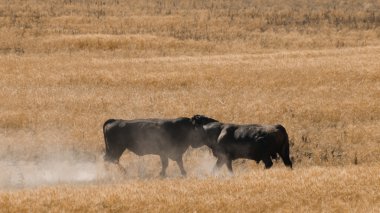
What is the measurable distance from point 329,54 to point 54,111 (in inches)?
815

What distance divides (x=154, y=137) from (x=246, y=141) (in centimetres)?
258

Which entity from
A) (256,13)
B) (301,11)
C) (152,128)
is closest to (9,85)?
(152,128)

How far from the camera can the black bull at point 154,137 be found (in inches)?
655

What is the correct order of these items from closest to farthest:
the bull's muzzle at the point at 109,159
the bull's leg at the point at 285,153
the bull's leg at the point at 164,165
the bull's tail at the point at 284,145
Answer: the bull's tail at the point at 284,145 → the bull's leg at the point at 285,153 → the bull's leg at the point at 164,165 → the bull's muzzle at the point at 109,159

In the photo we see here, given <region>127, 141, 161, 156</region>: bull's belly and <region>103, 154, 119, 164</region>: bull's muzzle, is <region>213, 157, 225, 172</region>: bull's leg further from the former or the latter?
<region>103, 154, 119, 164</region>: bull's muzzle

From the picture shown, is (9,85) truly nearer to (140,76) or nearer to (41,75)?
(41,75)

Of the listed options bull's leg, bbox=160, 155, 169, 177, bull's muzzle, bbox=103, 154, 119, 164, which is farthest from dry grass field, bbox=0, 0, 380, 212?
bull's leg, bbox=160, 155, 169, 177

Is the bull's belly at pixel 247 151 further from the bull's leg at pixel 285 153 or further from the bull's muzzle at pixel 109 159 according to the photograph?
the bull's muzzle at pixel 109 159

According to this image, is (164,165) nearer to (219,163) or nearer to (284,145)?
(219,163)

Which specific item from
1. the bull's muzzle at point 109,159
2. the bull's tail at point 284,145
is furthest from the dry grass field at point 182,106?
the bull's tail at point 284,145

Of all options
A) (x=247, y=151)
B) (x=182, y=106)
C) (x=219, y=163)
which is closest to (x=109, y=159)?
(x=219, y=163)

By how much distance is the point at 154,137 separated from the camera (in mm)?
16672

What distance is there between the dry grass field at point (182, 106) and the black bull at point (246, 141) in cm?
53

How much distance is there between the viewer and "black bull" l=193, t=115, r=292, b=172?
51.4 feet
